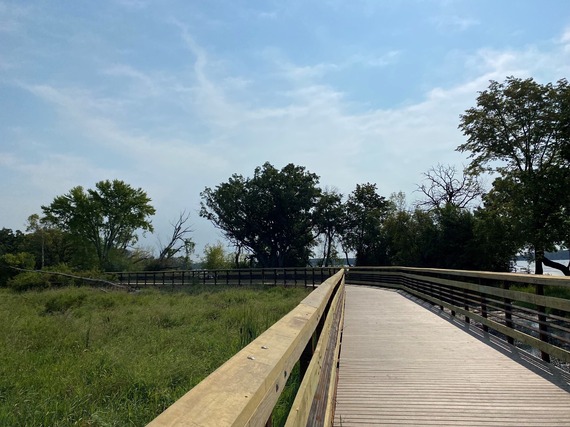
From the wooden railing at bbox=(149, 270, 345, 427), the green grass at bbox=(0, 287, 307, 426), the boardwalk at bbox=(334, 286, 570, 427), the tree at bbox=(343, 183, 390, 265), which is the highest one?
the tree at bbox=(343, 183, 390, 265)

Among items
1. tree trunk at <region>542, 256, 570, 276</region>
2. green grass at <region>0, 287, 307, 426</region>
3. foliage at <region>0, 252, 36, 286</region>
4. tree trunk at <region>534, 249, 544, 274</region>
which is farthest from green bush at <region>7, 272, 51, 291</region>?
tree trunk at <region>542, 256, 570, 276</region>

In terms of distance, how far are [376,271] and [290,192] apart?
26216 millimetres

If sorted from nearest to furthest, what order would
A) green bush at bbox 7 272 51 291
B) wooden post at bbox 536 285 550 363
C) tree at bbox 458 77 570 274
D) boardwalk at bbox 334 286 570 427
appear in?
boardwalk at bbox 334 286 570 427 → wooden post at bbox 536 285 550 363 → tree at bbox 458 77 570 274 → green bush at bbox 7 272 51 291

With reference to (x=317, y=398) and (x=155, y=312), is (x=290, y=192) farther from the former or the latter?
(x=317, y=398)

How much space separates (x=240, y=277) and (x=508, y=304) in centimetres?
2506

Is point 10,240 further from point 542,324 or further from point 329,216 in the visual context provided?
point 542,324

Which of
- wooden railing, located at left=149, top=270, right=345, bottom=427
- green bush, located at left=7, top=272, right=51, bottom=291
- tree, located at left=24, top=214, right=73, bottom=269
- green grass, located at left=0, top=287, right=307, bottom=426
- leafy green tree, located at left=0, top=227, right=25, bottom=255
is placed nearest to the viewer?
wooden railing, located at left=149, top=270, right=345, bottom=427

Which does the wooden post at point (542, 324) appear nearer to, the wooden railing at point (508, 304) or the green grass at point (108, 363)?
the wooden railing at point (508, 304)

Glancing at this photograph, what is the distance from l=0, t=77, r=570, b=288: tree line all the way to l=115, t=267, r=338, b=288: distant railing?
10.2 meters

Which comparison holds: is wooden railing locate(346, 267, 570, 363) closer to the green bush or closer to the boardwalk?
the boardwalk

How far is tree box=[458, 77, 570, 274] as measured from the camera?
941 inches

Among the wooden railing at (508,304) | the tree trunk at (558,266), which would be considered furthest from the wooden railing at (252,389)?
the tree trunk at (558,266)

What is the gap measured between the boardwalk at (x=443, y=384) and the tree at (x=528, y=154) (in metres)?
18.7

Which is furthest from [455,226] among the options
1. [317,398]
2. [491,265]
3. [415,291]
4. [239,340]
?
[317,398]
